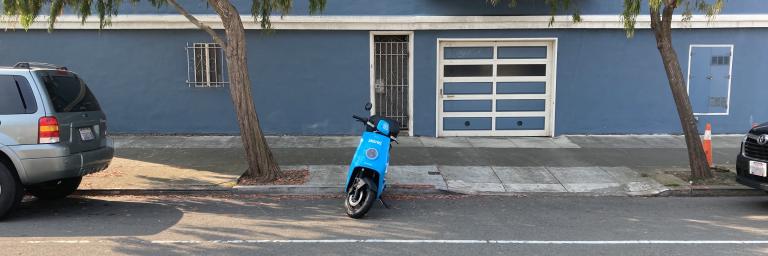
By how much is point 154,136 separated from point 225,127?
148 centimetres

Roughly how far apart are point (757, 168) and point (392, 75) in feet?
23.3

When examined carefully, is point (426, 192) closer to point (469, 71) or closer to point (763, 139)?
point (763, 139)

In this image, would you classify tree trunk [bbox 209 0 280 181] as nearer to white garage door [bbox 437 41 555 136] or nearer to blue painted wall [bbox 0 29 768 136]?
blue painted wall [bbox 0 29 768 136]

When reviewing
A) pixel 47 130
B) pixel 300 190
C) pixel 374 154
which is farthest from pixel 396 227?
pixel 47 130

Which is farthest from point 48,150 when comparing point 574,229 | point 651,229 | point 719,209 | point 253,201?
point 719,209

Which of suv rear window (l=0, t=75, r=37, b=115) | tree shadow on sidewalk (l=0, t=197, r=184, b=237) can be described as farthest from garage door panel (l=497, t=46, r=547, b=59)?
suv rear window (l=0, t=75, r=37, b=115)

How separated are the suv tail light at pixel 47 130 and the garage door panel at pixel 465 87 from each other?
783 centimetres

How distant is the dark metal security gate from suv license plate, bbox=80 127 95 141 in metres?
6.41

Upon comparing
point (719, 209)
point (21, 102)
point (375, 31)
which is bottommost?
point (719, 209)

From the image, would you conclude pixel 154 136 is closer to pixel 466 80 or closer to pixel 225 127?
pixel 225 127

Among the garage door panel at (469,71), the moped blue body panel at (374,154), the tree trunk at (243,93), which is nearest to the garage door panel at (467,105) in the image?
the garage door panel at (469,71)

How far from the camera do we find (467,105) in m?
12.4

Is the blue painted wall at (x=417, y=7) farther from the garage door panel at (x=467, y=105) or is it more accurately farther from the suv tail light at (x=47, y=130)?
the suv tail light at (x=47, y=130)

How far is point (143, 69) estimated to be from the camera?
12031 millimetres
